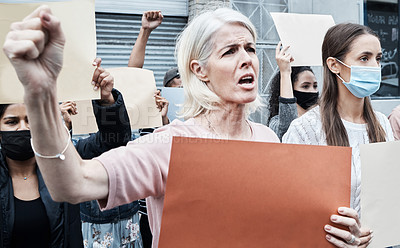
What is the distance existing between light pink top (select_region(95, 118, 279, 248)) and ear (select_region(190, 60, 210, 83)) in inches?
7.8

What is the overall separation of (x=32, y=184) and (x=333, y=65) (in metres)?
1.92

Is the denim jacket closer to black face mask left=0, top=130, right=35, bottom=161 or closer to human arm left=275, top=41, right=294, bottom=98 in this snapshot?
black face mask left=0, top=130, right=35, bottom=161

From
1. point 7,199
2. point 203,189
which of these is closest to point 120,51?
point 7,199

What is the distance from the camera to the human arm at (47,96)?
0.94 meters

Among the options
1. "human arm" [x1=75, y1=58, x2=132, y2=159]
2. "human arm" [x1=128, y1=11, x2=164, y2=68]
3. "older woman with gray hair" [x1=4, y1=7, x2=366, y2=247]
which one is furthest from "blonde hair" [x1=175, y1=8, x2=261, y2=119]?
"human arm" [x1=128, y1=11, x2=164, y2=68]

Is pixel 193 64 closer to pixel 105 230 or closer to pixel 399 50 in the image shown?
pixel 105 230

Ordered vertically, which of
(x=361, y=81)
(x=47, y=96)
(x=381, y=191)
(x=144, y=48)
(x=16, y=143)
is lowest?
(x=381, y=191)

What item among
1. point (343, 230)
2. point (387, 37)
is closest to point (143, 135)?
point (343, 230)

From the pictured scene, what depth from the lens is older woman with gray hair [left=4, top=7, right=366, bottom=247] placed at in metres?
0.98

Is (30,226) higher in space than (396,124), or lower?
lower

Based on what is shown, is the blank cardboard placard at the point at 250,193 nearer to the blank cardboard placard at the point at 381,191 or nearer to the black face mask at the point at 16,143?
the blank cardboard placard at the point at 381,191

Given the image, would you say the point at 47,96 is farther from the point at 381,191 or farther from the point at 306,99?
the point at 306,99

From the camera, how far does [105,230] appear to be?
2.98m

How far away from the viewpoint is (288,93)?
2811 millimetres
